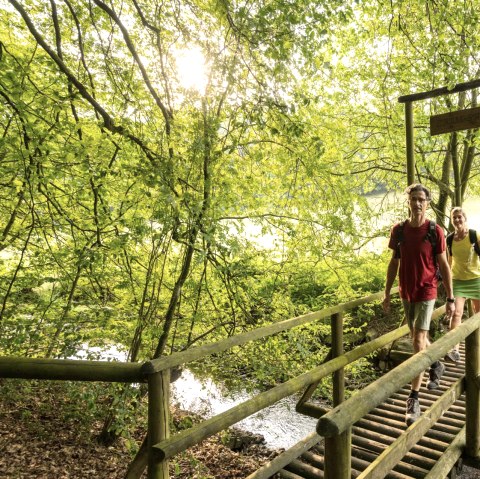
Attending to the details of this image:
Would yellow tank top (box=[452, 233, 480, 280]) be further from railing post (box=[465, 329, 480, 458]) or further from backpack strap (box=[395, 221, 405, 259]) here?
railing post (box=[465, 329, 480, 458])

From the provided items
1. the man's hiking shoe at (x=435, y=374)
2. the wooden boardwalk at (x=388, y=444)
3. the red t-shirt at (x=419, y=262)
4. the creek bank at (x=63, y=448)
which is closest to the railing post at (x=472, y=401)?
the wooden boardwalk at (x=388, y=444)

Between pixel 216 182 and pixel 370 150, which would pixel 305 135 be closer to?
pixel 216 182

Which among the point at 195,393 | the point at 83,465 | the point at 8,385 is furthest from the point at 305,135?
the point at 195,393

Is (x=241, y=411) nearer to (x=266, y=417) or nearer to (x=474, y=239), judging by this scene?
(x=474, y=239)

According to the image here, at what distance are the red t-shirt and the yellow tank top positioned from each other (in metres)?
1.60

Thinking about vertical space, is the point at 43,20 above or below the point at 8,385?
above

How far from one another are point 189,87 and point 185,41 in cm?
49

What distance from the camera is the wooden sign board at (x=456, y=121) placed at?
515 centimetres

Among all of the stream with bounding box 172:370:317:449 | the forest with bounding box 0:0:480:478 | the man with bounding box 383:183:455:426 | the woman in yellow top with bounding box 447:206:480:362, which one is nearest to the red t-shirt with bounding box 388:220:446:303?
the man with bounding box 383:183:455:426

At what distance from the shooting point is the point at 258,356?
5.27m

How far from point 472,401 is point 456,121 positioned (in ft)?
12.1

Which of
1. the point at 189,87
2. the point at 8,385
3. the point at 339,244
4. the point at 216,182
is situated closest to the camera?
the point at 189,87

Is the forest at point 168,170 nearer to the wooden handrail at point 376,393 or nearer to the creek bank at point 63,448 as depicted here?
the creek bank at point 63,448

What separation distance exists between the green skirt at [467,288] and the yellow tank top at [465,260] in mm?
59
